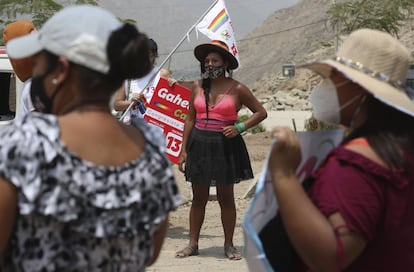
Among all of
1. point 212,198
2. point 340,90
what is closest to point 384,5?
point 212,198

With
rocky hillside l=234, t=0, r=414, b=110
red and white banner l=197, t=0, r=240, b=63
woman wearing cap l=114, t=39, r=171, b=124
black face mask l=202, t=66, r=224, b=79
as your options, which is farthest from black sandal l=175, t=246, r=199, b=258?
rocky hillside l=234, t=0, r=414, b=110

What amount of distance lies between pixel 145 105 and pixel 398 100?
Answer: 17.7ft

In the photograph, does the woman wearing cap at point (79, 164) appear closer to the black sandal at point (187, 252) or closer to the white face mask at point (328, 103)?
the white face mask at point (328, 103)

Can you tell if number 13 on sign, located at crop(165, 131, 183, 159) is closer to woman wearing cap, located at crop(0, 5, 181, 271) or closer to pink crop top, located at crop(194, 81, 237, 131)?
pink crop top, located at crop(194, 81, 237, 131)

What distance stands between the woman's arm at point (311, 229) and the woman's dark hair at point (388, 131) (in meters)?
0.27

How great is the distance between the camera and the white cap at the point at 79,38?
7.76 feet

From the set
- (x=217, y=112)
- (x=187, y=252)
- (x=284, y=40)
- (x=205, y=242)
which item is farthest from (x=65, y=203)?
(x=284, y=40)

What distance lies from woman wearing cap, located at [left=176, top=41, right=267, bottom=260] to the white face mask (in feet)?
13.1

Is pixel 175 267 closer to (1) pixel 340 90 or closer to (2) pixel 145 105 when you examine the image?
→ (2) pixel 145 105

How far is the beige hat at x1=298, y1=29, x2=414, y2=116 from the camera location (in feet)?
8.61

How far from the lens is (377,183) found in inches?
98.3

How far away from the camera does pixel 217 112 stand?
678 centimetres

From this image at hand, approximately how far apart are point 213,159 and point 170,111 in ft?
3.95

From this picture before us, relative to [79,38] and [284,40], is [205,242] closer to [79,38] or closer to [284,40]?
[79,38]
